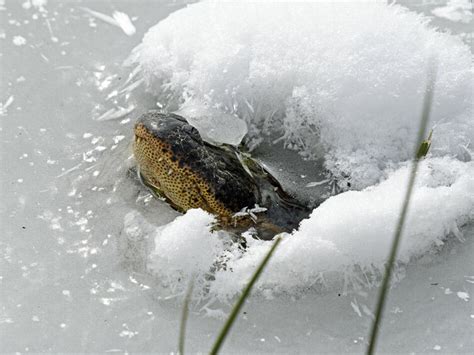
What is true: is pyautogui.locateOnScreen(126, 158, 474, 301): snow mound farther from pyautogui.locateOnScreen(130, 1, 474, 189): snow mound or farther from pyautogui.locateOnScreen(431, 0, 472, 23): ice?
pyautogui.locateOnScreen(431, 0, 472, 23): ice

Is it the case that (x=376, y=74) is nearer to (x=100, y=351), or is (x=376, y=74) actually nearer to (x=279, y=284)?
(x=279, y=284)

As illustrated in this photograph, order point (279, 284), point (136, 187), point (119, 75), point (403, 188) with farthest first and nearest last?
point (119, 75) → point (136, 187) → point (403, 188) → point (279, 284)

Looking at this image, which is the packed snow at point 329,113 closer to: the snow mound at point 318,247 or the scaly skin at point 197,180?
the snow mound at point 318,247

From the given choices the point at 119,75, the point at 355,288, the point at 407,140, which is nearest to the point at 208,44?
the point at 119,75

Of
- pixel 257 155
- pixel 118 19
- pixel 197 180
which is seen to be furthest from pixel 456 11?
pixel 197 180

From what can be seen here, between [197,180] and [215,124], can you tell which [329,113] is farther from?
[197,180]

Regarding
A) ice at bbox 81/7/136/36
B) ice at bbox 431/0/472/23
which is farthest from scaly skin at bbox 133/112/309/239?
ice at bbox 431/0/472/23

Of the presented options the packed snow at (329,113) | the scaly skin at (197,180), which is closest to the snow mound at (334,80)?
the packed snow at (329,113)
